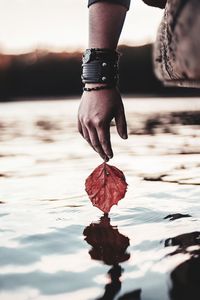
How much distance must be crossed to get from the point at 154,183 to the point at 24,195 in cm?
76

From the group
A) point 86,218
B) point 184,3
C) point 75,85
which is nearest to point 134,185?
point 86,218

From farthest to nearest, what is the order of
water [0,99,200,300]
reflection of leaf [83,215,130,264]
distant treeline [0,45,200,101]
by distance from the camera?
distant treeline [0,45,200,101] → reflection of leaf [83,215,130,264] → water [0,99,200,300]

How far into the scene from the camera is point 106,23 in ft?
4.76

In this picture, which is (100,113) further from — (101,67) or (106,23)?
(106,23)

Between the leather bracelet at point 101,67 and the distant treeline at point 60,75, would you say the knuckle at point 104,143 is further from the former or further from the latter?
the distant treeline at point 60,75

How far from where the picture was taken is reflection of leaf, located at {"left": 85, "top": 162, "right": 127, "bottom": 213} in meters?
1.95

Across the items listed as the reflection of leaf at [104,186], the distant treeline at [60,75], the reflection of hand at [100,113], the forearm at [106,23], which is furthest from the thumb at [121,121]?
the distant treeline at [60,75]

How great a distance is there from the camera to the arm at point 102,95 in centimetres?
145

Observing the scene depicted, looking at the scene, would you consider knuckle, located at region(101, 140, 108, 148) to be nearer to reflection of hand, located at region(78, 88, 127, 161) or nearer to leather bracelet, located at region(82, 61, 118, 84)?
reflection of hand, located at region(78, 88, 127, 161)

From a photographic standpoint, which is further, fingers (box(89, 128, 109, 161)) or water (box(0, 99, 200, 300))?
fingers (box(89, 128, 109, 161))

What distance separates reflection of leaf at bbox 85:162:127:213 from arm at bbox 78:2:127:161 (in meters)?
0.40

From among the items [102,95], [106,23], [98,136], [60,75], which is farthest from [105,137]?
[60,75]

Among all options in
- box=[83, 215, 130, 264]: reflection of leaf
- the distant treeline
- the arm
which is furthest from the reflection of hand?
the distant treeline

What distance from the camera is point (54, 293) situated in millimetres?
1388
